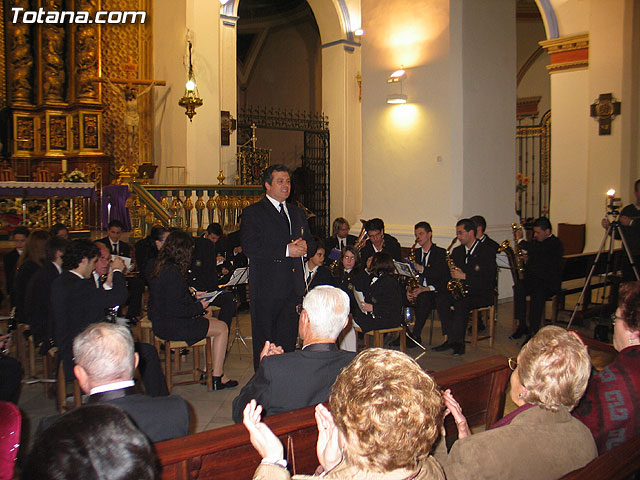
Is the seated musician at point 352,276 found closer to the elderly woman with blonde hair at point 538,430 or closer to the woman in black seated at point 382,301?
the woman in black seated at point 382,301

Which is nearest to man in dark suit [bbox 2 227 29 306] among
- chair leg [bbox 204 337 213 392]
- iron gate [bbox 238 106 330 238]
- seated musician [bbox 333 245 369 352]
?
chair leg [bbox 204 337 213 392]

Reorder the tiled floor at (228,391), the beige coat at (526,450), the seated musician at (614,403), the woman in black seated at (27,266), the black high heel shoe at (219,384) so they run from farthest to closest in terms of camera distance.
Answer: the woman in black seated at (27,266)
the black high heel shoe at (219,384)
the tiled floor at (228,391)
the seated musician at (614,403)
the beige coat at (526,450)

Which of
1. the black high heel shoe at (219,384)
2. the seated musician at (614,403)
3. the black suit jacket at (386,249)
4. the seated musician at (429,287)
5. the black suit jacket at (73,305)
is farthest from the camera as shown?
the black suit jacket at (386,249)

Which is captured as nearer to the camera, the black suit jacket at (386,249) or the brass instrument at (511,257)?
the brass instrument at (511,257)

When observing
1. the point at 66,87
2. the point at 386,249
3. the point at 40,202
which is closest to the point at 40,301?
the point at 386,249

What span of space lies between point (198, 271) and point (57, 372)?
2131mm

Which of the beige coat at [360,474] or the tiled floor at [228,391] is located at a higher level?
the beige coat at [360,474]

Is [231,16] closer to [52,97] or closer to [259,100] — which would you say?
[52,97]

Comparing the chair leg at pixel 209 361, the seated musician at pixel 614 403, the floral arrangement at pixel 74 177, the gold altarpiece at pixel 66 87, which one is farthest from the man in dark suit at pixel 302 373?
the gold altarpiece at pixel 66 87

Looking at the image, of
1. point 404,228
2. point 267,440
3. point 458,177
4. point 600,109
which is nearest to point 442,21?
point 458,177

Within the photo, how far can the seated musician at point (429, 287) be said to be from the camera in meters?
6.31

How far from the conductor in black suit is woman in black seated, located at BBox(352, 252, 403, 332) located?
0.99m

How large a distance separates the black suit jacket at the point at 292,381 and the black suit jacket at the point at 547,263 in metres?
4.71

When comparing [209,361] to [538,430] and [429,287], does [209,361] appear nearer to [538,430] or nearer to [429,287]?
[429,287]
